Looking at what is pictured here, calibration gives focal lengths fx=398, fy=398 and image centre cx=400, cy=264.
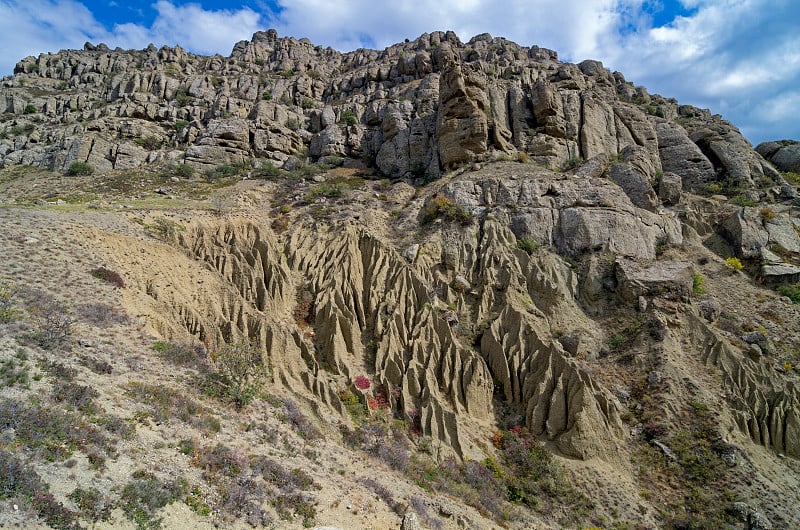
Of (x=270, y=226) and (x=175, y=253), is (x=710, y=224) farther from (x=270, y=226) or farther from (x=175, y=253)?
(x=175, y=253)

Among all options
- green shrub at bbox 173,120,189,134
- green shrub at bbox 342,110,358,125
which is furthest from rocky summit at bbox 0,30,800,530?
green shrub at bbox 342,110,358,125

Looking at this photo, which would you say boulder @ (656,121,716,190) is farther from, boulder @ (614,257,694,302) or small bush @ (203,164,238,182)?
small bush @ (203,164,238,182)

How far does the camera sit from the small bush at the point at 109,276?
1652 centimetres

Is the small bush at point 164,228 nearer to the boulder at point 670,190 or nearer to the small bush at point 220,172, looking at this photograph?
the small bush at point 220,172

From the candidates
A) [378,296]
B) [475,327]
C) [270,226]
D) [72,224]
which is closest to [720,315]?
[475,327]

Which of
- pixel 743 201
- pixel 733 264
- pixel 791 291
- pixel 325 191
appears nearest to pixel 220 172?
pixel 325 191

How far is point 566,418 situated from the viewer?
58.0 feet

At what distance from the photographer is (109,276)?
54.6 feet

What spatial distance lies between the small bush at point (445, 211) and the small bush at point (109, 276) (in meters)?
18.9

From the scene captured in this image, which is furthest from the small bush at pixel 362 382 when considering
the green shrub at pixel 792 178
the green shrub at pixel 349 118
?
the green shrub at pixel 792 178

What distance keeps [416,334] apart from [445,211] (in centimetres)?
1118

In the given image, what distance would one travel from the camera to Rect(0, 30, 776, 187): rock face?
37469 millimetres

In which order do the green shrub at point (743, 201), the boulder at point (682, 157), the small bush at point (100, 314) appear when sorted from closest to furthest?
the small bush at point (100, 314), the green shrub at point (743, 201), the boulder at point (682, 157)

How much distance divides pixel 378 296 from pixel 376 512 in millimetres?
12068
